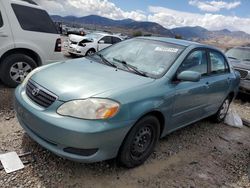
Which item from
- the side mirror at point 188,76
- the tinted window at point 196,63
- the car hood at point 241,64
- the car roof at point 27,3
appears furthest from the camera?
the car hood at point 241,64

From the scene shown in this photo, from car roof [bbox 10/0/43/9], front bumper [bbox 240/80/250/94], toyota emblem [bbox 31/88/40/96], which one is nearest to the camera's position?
toyota emblem [bbox 31/88/40/96]

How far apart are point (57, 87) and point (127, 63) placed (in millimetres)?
1256

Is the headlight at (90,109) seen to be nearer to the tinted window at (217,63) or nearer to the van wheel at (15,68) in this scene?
the tinted window at (217,63)

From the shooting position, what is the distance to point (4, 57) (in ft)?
19.1

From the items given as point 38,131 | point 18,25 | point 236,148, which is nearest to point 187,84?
point 236,148

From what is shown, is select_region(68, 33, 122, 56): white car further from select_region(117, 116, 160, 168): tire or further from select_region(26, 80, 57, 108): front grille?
select_region(117, 116, 160, 168): tire

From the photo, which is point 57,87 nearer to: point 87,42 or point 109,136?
point 109,136

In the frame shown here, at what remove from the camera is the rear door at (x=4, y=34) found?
5.70 meters

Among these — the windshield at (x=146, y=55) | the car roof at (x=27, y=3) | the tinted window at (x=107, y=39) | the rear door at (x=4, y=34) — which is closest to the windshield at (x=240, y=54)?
the windshield at (x=146, y=55)

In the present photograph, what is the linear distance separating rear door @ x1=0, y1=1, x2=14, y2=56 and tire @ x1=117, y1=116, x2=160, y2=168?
3.85 m

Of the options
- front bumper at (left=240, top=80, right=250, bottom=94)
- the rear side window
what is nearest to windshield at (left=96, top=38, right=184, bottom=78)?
the rear side window

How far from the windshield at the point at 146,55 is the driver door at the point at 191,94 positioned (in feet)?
0.78

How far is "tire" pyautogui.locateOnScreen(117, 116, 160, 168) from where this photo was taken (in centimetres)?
321

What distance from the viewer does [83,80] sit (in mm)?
3312
